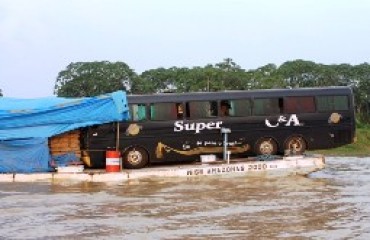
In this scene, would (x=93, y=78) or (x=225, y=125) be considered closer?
(x=225, y=125)

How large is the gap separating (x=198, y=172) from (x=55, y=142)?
438cm

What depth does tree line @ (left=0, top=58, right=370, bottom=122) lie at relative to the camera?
67.1m

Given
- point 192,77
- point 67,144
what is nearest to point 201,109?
point 67,144

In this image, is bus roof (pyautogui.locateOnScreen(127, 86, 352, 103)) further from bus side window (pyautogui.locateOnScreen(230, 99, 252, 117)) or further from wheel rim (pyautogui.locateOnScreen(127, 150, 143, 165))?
wheel rim (pyautogui.locateOnScreen(127, 150, 143, 165))

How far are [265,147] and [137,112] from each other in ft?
13.7

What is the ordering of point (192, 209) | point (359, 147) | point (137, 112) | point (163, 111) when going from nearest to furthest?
point (192, 209) < point (137, 112) < point (163, 111) < point (359, 147)

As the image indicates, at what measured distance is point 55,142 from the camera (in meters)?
18.2

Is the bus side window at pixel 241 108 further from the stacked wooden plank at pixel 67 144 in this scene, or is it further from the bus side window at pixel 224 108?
the stacked wooden plank at pixel 67 144

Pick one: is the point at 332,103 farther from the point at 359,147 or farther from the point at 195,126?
the point at 359,147

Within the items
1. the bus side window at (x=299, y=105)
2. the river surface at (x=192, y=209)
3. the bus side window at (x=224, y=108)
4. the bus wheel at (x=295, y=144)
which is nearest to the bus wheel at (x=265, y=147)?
the bus wheel at (x=295, y=144)

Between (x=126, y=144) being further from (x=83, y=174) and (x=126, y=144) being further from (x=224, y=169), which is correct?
(x=224, y=169)

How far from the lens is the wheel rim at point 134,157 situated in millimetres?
18422

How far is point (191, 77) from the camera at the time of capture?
213ft

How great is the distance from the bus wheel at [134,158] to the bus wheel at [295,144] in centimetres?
447
